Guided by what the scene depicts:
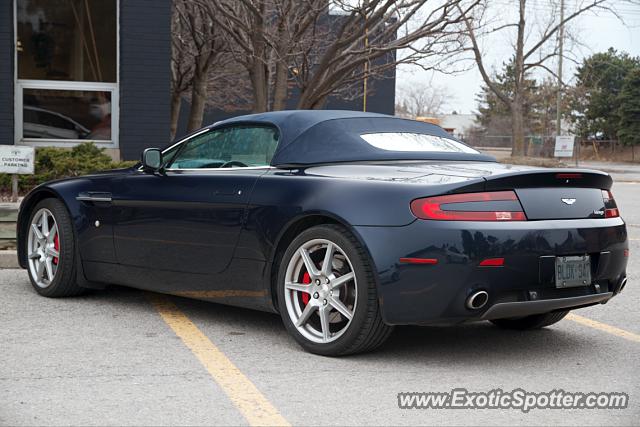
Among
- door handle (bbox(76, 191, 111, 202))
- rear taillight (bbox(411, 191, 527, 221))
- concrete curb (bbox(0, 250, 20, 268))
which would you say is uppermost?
rear taillight (bbox(411, 191, 527, 221))

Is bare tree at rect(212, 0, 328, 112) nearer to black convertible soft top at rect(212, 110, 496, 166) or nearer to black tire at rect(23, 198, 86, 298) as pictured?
black tire at rect(23, 198, 86, 298)

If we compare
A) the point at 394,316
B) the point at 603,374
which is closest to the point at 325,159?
the point at 394,316

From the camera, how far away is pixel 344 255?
5.13 meters

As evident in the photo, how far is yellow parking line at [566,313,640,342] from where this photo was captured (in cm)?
600

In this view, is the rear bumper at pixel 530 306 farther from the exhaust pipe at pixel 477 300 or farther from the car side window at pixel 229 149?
the car side window at pixel 229 149

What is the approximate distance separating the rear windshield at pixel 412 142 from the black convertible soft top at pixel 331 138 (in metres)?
0.04

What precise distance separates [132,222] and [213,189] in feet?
2.69

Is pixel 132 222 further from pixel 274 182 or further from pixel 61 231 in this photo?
pixel 274 182

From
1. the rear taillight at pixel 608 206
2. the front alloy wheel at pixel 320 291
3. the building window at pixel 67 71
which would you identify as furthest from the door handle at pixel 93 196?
the building window at pixel 67 71

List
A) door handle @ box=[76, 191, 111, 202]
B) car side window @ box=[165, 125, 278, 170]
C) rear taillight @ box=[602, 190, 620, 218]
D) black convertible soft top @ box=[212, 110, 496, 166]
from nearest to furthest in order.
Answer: rear taillight @ box=[602, 190, 620, 218]
black convertible soft top @ box=[212, 110, 496, 166]
car side window @ box=[165, 125, 278, 170]
door handle @ box=[76, 191, 111, 202]

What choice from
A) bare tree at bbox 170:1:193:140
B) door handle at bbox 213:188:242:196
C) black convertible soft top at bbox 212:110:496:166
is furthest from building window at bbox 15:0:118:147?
door handle at bbox 213:188:242:196

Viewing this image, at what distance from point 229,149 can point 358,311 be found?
1.65 meters

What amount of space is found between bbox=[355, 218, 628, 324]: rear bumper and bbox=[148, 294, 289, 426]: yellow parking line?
846 mm

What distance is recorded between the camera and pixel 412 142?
5.96 meters
